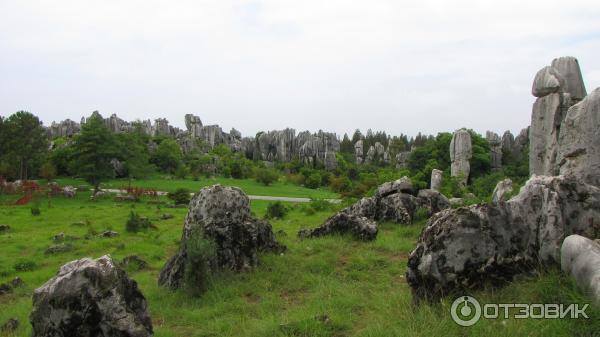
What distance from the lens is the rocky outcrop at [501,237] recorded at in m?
5.98

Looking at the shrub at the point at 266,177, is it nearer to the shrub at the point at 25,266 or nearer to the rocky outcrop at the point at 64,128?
the shrub at the point at 25,266

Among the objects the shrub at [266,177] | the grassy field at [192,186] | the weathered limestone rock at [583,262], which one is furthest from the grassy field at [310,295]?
the shrub at [266,177]

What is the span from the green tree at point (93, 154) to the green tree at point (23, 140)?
10910 millimetres

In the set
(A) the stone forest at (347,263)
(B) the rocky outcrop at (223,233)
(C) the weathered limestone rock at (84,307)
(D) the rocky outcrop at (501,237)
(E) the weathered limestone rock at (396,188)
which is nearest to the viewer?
(C) the weathered limestone rock at (84,307)

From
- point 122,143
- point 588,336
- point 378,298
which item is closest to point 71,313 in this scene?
point 378,298

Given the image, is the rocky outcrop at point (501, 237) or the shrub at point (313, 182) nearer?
the rocky outcrop at point (501, 237)

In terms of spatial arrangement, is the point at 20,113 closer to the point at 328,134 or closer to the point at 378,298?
the point at 378,298

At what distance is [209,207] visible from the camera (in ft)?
31.2

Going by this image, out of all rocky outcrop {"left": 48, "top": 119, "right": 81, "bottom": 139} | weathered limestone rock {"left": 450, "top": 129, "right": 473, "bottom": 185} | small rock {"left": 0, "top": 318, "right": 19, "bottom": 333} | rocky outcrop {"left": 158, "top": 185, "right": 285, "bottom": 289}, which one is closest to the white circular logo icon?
rocky outcrop {"left": 158, "top": 185, "right": 285, "bottom": 289}

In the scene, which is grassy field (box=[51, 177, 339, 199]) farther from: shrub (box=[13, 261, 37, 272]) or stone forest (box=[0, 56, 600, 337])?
shrub (box=[13, 261, 37, 272])

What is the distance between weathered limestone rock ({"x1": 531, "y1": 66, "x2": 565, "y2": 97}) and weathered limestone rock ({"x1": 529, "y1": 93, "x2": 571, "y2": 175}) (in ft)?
0.50

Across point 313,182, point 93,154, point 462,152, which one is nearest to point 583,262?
point 462,152

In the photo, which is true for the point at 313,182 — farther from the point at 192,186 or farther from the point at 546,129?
the point at 546,129

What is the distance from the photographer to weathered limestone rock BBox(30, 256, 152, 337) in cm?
511
